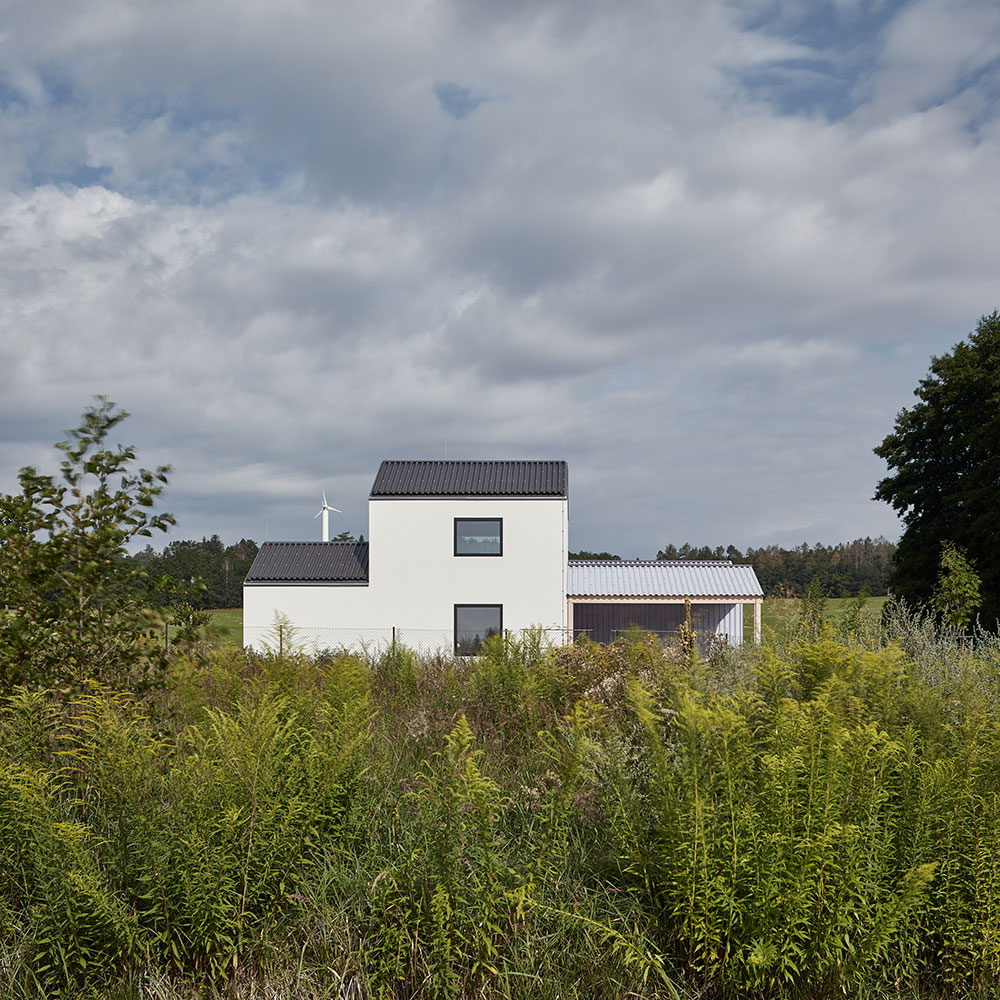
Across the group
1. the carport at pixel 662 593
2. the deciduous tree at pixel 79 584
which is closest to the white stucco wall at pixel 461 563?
the carport at pixel 662 593

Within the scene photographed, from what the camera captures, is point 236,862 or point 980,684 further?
point 980,684

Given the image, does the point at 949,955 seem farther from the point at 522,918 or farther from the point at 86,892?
the point at 86,892

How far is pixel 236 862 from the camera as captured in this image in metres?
3.34

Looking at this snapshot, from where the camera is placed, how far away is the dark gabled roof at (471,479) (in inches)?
942

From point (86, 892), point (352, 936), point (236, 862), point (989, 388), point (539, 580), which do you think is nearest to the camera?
point (86, 892)

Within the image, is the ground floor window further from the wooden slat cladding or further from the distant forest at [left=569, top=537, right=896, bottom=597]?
the distant forest at [left=569, top=537, right=896, bottom=597]

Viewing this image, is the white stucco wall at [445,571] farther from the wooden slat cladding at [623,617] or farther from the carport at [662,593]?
the wooden slat cladding at [623,617]

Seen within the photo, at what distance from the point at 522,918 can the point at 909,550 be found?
28.8 meters

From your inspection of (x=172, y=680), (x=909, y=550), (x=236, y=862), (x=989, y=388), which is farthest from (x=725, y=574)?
(x=236, y=862)

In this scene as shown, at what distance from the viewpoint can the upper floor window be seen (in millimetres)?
23844

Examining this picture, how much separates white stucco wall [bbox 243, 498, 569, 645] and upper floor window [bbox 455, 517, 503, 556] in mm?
135

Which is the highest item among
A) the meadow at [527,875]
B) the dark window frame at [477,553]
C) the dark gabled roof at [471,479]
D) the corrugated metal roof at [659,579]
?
the dark gabled roof at [471,479]

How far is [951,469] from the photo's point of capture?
92.1ft

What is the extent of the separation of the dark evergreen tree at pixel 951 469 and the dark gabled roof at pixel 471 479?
1222 centimetres
